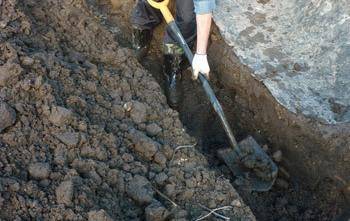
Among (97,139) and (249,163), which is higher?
(97,139)

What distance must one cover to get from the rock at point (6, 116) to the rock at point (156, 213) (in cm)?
88

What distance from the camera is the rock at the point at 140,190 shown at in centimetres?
279

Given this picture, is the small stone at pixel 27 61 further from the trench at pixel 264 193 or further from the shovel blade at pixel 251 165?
the shovel blade at pixel 251 165

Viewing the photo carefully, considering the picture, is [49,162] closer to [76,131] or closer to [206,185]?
[76,131]

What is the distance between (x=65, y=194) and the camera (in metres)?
2.55

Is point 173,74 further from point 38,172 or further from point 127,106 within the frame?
point 38,172

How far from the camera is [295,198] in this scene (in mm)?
3471

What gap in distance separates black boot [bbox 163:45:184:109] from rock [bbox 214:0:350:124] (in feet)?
1.30

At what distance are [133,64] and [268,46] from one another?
1036mm

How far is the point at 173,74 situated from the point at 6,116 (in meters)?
1.55

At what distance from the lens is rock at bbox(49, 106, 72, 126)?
112 inches

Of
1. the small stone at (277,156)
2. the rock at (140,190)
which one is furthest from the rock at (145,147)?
the small stone at (277,156)

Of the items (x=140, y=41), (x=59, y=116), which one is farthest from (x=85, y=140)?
(x=140, y=41)

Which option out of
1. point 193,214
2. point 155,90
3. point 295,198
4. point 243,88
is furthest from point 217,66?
point 193,214
